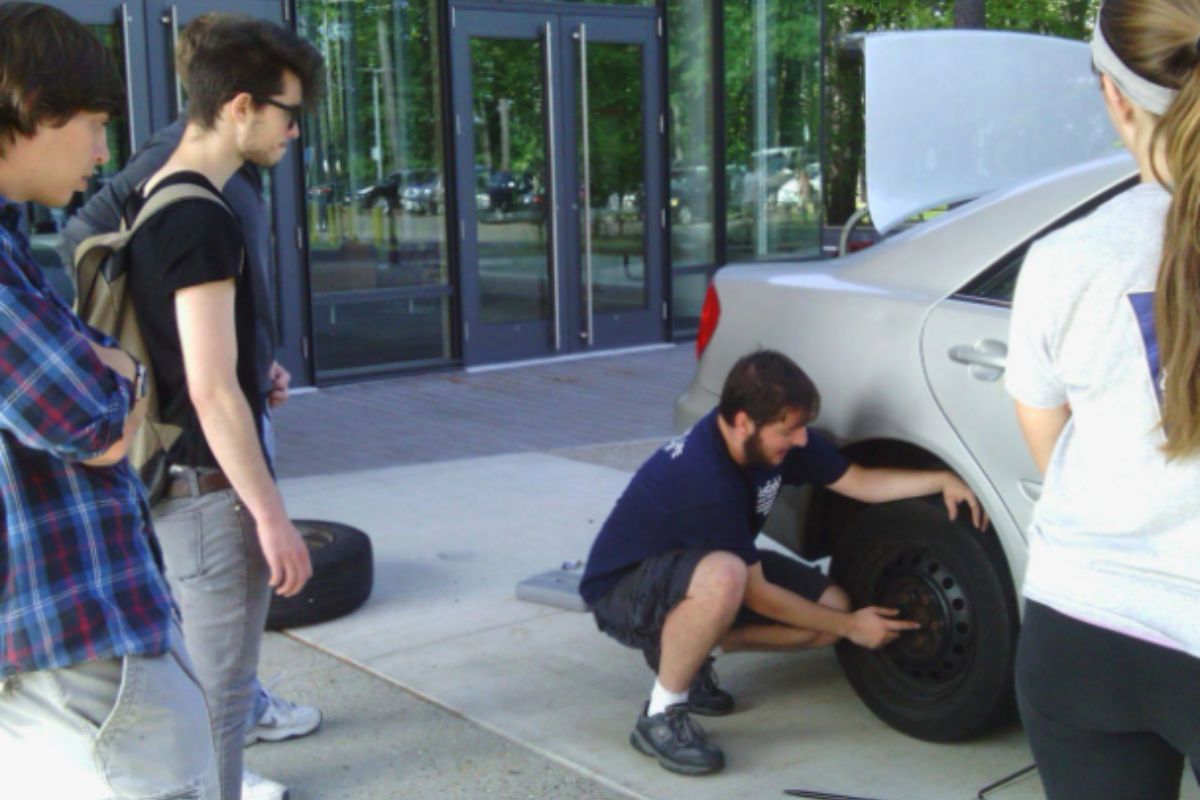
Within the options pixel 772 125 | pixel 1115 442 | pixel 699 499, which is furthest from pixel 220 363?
pixel 772 125

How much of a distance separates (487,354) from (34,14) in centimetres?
921

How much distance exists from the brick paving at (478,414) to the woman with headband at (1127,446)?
6.11 metres

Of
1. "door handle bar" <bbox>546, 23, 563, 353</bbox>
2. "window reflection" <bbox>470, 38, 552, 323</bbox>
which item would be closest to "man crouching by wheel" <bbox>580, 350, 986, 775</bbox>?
"window reflection" <bbox>470, 38, 552, 323</bbox>

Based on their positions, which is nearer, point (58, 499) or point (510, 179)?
point (58, 499)

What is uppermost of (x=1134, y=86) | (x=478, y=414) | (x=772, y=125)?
(x=772, y=125)

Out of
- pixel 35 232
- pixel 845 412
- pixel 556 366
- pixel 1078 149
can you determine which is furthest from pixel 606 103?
pixel 845 412

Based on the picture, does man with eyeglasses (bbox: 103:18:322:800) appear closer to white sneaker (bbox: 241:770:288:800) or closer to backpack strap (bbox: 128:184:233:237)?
backpack strap (bbox: 128:184:233:237)

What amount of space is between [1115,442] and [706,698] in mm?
2551

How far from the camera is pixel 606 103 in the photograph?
38.5 ft

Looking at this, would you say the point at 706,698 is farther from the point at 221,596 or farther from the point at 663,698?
the point at 221,596

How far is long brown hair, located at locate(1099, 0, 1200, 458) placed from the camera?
1759mm

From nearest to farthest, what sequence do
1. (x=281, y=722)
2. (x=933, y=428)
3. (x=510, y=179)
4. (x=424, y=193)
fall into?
(x=933, y=428) < (x=281, y=722) < (x=424, y=193) < (x=510, y=179)

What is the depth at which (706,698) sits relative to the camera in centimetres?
428

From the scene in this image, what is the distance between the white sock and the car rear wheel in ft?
1.63
